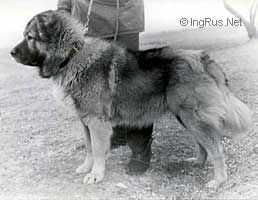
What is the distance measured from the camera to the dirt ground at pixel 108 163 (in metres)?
4.34

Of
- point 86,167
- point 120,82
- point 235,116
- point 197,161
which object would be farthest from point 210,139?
point 86,167

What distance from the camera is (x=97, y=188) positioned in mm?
4434

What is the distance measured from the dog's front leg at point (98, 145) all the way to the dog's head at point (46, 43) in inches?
27.8

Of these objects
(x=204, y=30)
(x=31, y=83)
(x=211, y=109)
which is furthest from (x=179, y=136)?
(x=204, y=30)

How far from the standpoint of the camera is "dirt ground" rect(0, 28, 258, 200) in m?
4.34

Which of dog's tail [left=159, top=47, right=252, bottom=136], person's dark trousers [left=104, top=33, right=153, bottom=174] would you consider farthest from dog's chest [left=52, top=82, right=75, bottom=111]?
dog's tail [left=159, top=47, right=252, bottom=136]

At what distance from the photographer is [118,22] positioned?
16.5 ft

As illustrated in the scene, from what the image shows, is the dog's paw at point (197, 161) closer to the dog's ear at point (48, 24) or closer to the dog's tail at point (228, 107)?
the dog's tail at point (228, 107)

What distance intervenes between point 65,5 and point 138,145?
1.80m

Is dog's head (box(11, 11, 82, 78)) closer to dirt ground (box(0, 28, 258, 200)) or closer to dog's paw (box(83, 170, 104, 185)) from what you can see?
dirt ground (box(0, 28, 258, 200))

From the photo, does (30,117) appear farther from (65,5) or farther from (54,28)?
(54,28)

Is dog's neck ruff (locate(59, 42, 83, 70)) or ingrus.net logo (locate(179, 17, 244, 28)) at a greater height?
dog's neck ruff (locate(59, 42, 83, 70))

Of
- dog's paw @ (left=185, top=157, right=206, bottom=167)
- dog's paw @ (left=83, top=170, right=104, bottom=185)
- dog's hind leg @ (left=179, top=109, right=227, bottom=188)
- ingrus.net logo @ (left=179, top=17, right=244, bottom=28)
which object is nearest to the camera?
dog's hind leg @ (left=179, top=109, right=227, bottom=188)

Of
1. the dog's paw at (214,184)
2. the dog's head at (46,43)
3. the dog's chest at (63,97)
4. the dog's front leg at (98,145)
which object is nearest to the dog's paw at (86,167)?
the dog's front leg at (98,145)
